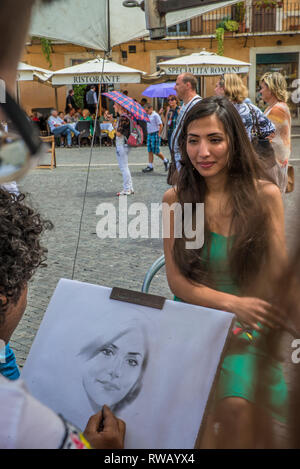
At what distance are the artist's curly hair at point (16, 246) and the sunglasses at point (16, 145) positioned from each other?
0.79 meters

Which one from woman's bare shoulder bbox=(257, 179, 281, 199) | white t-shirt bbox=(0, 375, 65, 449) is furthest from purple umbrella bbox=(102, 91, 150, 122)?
white t-shirt bbox=(0, 375, 65, 449)

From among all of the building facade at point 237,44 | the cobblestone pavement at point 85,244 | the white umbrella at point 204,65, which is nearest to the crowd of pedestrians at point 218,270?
the cobblestone pavement at point 85,244

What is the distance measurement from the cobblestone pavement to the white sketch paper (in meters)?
0.36

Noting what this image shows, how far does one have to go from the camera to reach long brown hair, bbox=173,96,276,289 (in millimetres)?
1655

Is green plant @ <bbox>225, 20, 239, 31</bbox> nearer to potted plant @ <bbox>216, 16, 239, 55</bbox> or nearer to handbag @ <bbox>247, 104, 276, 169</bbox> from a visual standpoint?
potted plant @ <bbox>216, 16, 239, 55</bbox>

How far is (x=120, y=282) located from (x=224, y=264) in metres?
2.26

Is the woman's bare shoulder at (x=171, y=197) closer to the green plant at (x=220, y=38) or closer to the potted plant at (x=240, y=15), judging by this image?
the green plant at (x=220, y=38)

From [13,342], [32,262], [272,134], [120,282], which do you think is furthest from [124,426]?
[272,134]

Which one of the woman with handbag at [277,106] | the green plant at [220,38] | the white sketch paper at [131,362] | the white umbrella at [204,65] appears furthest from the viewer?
the green plant at [220,38]

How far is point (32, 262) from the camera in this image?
123cm

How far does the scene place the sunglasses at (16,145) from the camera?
1.25ft

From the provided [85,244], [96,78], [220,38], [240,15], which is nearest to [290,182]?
[85,244]

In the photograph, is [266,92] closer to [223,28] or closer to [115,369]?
[115,369]

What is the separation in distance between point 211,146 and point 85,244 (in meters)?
3.30
